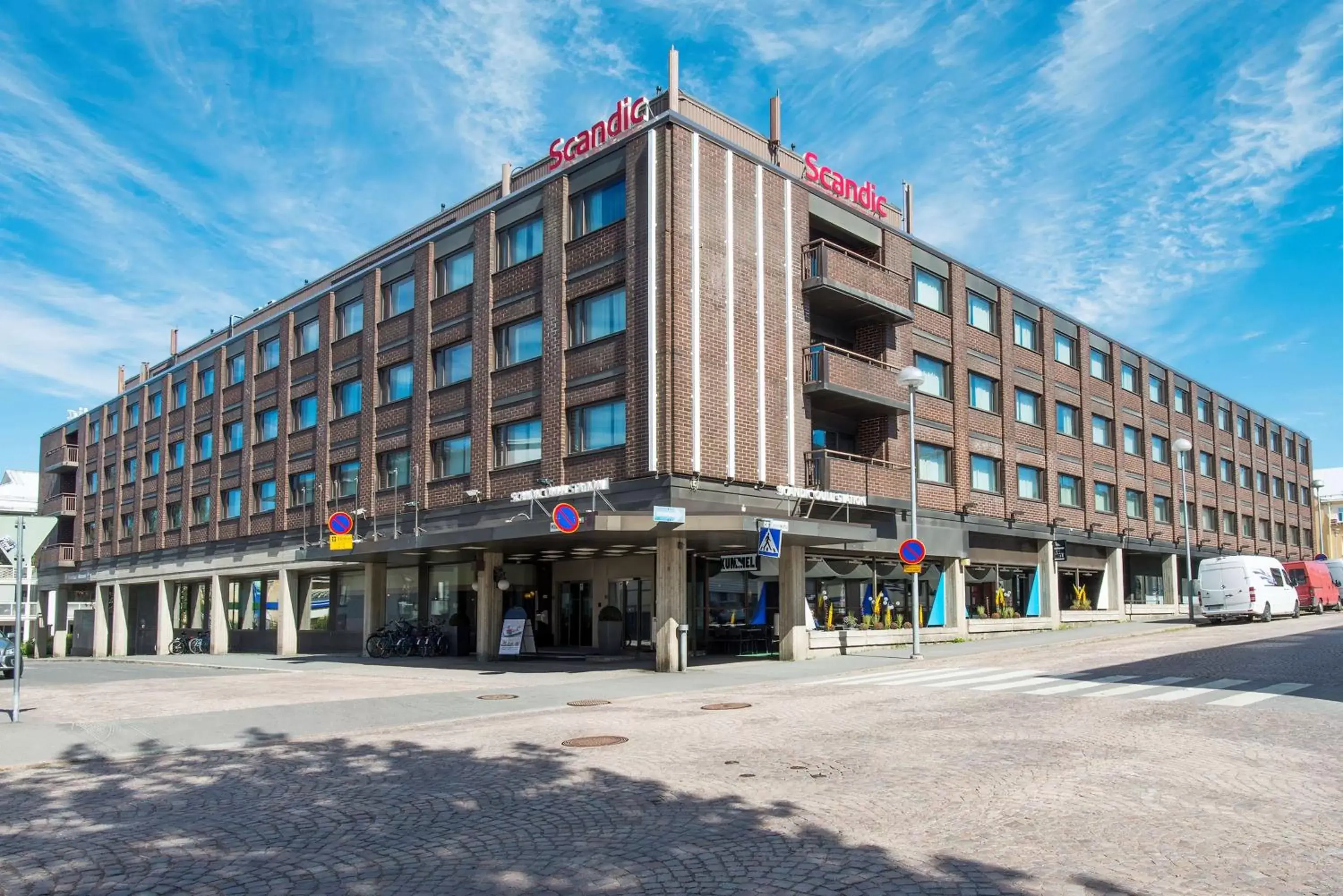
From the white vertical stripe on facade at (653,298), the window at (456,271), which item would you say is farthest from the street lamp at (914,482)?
the window at (456,271)

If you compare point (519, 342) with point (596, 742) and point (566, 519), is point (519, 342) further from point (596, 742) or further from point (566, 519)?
point (596, 742)

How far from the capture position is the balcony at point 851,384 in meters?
27.6

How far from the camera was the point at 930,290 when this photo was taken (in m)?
34.0

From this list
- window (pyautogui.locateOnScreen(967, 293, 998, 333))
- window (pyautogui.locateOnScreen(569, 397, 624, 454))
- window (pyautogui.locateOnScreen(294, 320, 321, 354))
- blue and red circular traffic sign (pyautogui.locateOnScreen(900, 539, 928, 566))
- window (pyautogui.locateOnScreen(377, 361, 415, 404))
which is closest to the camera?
blue and red circular traffic sign (pyautogui.locateOnScreen(900, 539, 928, 566))

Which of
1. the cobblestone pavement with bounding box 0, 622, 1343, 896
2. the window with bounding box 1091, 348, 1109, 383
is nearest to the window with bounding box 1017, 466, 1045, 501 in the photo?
the window with bounding box 1091, 348, 1109, 383

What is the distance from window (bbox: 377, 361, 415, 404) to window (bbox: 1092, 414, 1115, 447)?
26.5 metres

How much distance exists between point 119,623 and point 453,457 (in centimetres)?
3091

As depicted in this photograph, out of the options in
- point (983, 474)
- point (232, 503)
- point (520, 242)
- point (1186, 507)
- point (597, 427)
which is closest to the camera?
point (597, 427)

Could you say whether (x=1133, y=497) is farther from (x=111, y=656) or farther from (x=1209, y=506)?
(x=111, y=656)

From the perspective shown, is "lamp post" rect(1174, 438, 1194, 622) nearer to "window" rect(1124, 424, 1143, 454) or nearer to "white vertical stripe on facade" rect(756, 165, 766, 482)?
"window" rect(1124, 424, 1143, 454)

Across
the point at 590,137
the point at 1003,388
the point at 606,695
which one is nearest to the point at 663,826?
the point at 606,695

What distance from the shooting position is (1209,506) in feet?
172

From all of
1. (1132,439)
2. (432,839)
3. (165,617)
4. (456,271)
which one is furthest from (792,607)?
(165,617)

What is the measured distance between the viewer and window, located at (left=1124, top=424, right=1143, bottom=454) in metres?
44.8
